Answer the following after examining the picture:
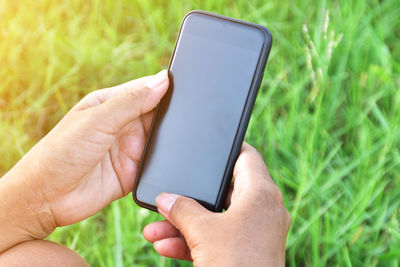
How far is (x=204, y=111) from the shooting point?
1.29 metres

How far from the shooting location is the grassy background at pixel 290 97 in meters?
1.40

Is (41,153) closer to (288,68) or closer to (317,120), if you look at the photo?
(317,120)

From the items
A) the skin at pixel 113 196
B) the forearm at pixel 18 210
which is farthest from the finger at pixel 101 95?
the forearm at pixel 18 210

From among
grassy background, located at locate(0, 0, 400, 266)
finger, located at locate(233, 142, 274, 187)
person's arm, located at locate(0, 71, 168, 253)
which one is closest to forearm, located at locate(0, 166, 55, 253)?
person's arm, located at locate(0, 71, 168, 253)

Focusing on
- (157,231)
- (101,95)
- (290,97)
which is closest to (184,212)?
(157,231)

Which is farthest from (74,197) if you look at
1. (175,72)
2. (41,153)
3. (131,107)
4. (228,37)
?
(228,37)

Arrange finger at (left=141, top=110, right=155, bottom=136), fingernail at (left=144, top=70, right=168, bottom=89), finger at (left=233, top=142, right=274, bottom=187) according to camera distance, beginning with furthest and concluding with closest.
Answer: finger at (left=141, top=110, right=155, bottom=136), fingernail at (left=144, top=70, right=168, bottom=89), finger at (left=233, top=142, right=274, bottom=187)

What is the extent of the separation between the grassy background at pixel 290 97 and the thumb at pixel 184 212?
27 centimetres

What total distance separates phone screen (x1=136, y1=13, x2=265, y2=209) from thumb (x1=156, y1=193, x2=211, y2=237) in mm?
102

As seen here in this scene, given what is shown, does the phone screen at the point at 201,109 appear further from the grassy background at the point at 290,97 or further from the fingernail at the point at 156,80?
the grassy background at the point at 290,97

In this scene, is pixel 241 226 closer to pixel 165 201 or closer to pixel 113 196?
pixel 165 201

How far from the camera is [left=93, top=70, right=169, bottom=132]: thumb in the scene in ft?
3.88

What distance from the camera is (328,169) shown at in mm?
1551

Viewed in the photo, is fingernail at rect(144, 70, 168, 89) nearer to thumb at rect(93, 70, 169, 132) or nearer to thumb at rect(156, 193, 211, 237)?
thumb at rect(93, 70, 169, 132)
